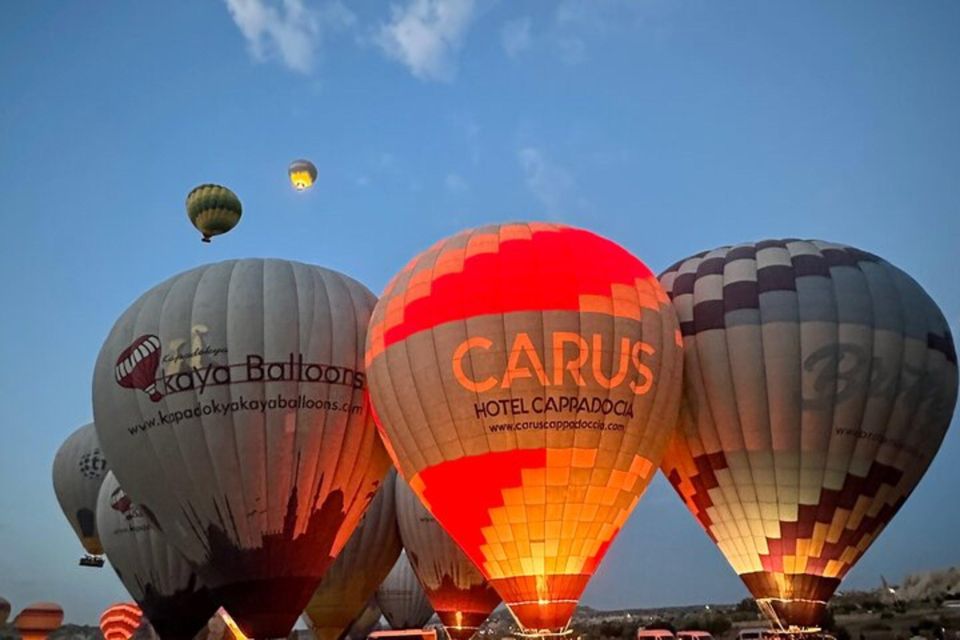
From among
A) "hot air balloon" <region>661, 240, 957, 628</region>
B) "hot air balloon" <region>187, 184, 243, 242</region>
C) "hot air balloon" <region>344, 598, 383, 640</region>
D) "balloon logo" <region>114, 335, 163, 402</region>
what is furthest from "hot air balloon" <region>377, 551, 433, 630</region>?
"hot air balloon" <region>661, 240, 957, 628</region>

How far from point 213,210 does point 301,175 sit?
2.87 meters

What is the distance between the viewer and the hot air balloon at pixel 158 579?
60.2 ft

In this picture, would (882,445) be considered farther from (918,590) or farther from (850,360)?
(918,590)

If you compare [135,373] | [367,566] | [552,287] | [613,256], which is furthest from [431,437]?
[367,566]

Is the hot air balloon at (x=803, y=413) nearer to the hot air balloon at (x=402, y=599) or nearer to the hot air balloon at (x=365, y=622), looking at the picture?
the hot air balloon at (x=402, y=599)

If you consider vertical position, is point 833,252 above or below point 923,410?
above

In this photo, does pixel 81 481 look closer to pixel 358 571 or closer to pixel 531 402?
pixel 358 571

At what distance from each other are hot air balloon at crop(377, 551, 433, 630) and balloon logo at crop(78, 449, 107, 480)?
9.76 meters

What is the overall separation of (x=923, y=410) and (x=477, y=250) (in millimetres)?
7887

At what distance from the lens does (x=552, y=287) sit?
1297 cm

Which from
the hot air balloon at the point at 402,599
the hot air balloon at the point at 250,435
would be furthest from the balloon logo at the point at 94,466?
the hot air balloon at the point at 250,435

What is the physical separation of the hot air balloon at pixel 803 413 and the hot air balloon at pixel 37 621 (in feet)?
85.9

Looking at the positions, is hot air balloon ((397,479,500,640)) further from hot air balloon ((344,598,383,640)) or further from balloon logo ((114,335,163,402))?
hot air balloon ((344,598,383,640))

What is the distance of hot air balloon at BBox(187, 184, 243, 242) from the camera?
806 inches
